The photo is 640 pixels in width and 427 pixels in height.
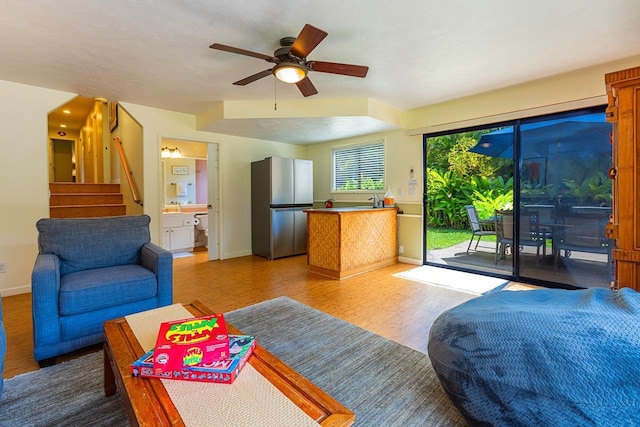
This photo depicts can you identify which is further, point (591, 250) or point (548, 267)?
point (548, 267)

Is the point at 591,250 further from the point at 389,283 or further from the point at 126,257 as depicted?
the point at 126,257

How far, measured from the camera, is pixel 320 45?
263 cm

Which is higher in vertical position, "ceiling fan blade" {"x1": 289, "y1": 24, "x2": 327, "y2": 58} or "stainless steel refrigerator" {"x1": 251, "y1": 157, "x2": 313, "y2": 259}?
"ceiling fan blade" {"x1": 289, "y1": 24, "x2": 327, "y2": 58}

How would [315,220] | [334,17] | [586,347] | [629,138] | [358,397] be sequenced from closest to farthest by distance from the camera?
1. [586,347]
2. [629,138]
3. [358,397]
4. [334,17]
5. [315,220]

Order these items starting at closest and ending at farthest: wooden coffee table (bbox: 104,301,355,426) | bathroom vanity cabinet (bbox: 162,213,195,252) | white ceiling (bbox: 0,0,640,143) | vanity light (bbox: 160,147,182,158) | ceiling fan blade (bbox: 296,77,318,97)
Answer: wooden coffee table (bbox: 104,301,355,426), white ceiling (bbox: 0,0,640,143), ceiling fan blade (bbox: 296,77,318,97), bathroom vanity cabinet (bbox: 162,213,195,252), vanity light (bbox: 160,147,182,158)

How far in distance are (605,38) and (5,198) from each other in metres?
6.36

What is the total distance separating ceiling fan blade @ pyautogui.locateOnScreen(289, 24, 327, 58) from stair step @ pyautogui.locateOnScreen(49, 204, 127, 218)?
4.28m

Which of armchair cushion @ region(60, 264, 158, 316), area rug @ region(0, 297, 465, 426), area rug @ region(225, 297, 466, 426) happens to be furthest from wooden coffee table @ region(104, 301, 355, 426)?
armchair cushion @ region(60, 264, 158, 316)

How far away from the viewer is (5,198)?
3.43 m

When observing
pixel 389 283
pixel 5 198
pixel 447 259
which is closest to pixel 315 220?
pixel 389 283

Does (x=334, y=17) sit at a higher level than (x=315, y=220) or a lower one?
higher

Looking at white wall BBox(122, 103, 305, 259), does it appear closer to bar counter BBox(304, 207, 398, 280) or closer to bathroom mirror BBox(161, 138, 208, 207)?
bathroom mirror BBox(161, 138, 208, 207)

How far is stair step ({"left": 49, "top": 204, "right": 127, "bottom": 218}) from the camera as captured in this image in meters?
4.43

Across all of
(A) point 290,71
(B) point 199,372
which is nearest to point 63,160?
(A) point 290,71
